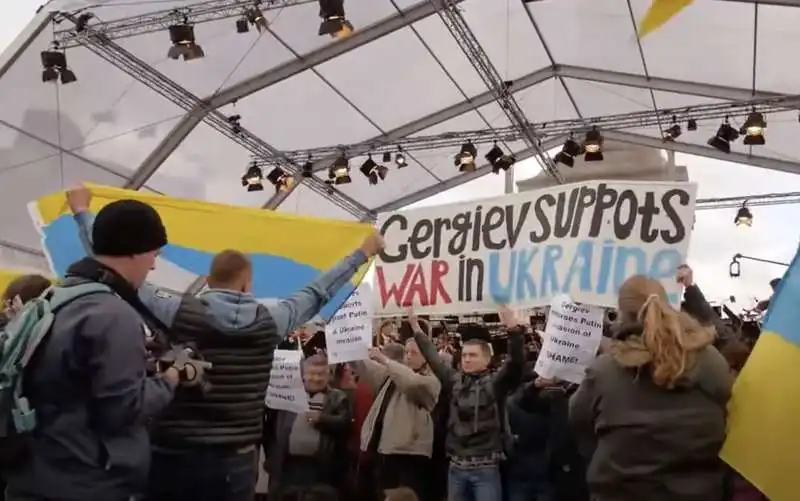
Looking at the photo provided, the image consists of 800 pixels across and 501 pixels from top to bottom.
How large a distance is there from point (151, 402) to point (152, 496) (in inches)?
35.9

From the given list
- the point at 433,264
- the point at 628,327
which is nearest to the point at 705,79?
the point at 433,264

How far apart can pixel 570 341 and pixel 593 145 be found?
36.3 ft

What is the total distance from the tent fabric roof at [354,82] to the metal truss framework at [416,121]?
23 millimetres

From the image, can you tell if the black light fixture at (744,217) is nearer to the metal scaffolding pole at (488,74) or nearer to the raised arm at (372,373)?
the metal scaffolding pole at (488,74)

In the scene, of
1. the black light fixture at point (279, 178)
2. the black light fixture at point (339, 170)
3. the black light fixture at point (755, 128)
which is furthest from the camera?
the black light fixture at point (279, 178)

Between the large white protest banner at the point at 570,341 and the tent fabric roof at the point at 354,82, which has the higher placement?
the tent fabric roof at the point at 354,82

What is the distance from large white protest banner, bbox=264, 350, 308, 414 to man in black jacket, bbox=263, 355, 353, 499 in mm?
140

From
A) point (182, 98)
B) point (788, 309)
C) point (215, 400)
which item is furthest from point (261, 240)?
point (182, 98)

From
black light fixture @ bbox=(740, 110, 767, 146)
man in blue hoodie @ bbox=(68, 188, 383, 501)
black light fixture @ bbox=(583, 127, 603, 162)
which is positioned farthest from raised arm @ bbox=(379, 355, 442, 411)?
black light fixture @ bbox=(583, 127, 603, 162)

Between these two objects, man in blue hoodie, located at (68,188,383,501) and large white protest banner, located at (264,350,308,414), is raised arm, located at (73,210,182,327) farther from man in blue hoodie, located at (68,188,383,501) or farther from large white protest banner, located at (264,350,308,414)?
large white protest banner, located at (264,350,308,414)

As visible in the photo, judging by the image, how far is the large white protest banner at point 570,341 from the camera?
471 cm

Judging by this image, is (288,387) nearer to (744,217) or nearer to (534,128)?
(534,128)

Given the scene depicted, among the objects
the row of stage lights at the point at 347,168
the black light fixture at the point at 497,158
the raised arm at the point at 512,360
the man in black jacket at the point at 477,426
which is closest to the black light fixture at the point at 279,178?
the row of stage lights at the point at 347,168

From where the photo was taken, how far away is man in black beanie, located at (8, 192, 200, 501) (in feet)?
7.82
